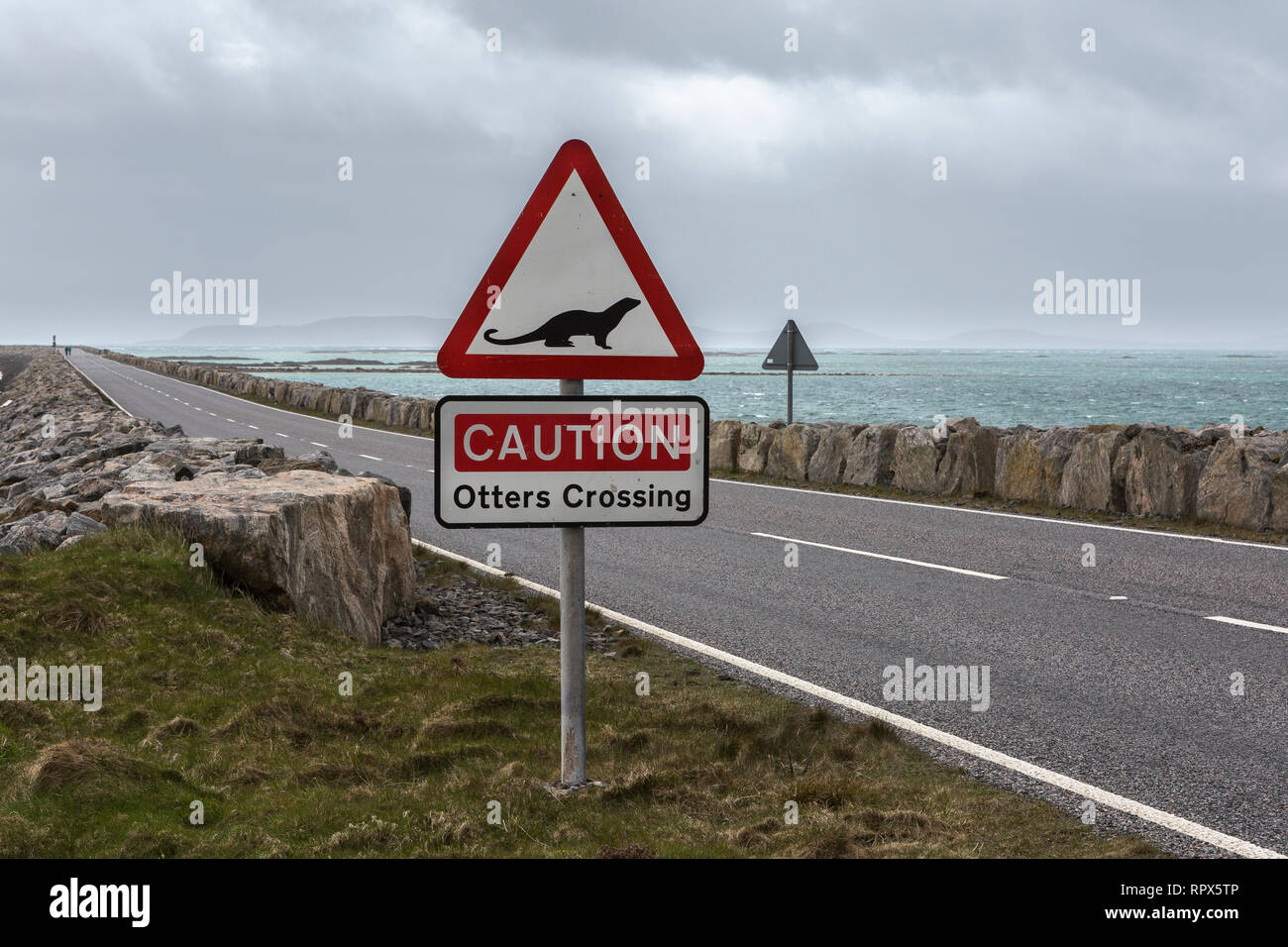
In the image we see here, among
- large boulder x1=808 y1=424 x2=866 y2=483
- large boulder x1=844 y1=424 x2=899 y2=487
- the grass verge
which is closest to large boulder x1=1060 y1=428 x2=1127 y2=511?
large boulder x1=844 y1=424 x2=899 y2=487

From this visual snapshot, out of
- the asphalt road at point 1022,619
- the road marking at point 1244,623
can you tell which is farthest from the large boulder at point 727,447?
the road marking at point 1244,623

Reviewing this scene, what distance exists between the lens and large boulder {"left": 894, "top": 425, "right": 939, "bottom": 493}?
16109 millimetres

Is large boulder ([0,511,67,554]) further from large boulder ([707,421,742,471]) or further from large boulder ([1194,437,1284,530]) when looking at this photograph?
large boulder ([707,421,742,471])

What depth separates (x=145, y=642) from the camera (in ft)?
18.3

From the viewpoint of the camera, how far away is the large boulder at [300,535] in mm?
6582

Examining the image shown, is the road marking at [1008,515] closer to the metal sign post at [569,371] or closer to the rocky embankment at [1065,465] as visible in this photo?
the rocky embankment at [1065,465]

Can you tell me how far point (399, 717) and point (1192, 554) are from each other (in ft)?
28.1

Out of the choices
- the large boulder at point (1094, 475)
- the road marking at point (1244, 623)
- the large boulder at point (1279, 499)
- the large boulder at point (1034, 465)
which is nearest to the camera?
the road marking at point (1244, 623)

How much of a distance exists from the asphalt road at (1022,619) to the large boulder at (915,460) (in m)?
1.66

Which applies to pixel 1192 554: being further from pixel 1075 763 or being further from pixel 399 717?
pixel 399 717

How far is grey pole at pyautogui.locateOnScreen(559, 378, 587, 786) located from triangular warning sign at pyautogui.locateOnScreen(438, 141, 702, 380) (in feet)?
0.58

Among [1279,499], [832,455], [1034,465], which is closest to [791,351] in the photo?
[832,455]
